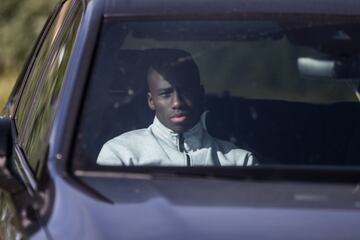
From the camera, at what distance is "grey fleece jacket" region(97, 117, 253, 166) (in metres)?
4.36

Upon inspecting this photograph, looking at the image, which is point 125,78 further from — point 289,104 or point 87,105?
point 289,104

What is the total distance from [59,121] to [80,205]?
0.49m

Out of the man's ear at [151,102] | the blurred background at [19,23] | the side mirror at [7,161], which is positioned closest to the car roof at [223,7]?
the man's ear at [151,102]

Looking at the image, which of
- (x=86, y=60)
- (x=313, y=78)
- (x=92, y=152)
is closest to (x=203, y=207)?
(x=92, y=152)

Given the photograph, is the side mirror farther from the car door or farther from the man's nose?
the man's nose

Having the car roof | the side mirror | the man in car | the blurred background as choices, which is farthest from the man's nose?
the blurred background

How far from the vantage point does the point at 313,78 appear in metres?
4.79

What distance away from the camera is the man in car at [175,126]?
14.6ft

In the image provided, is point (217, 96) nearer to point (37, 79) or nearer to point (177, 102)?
point (177, 102)

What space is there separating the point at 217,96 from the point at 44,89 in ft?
2.29

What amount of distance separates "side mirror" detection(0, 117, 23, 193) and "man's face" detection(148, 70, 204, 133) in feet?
2.08

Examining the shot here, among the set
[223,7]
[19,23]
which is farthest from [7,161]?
[19,23]

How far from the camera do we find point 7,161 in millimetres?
4156

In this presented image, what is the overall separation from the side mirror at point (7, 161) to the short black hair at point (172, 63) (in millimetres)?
640
